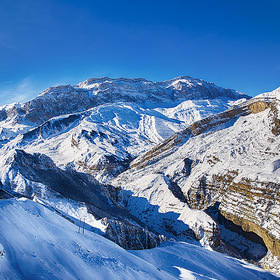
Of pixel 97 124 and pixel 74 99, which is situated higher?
pixel 74 99

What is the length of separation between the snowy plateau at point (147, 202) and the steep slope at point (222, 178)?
0.19 metres

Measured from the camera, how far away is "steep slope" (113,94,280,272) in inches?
1284

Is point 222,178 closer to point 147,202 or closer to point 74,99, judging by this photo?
point 147,202

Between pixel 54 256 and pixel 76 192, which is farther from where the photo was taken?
pixel 76 192

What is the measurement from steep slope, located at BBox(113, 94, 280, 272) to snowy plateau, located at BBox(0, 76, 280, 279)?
0.19m

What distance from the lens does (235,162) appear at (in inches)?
1799

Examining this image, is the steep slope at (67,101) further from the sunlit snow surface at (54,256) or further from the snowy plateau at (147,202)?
the sunlit snow surface at (54,256)

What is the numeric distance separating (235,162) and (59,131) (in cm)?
8921

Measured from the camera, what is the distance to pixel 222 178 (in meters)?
44.0

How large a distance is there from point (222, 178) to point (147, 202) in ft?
49.0

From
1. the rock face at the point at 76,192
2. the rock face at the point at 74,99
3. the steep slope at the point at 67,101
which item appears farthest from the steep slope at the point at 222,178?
the rock face at the point at 74,99

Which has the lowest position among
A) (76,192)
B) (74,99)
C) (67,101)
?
(76,192)

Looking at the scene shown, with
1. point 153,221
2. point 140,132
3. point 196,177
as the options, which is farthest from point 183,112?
point 153,221

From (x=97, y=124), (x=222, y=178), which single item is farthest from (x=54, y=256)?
(x=97, y=124)
